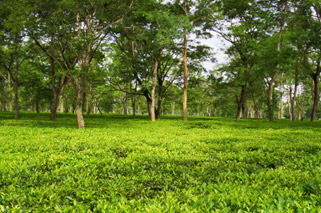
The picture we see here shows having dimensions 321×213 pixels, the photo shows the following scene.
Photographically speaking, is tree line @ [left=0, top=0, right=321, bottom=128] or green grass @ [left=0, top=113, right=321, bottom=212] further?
tree line @ [left=0, top=0, right=321, bottom=128]

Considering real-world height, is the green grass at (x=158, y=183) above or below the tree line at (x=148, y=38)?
below

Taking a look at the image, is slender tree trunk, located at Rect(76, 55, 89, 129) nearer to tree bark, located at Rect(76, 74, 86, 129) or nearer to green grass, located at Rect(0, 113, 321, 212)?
tree bark, located at Rect(76, 74, 86, 129)

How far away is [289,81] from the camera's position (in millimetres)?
48719

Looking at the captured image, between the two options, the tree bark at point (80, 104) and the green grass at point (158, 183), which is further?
the tree bark at point (80, 104)

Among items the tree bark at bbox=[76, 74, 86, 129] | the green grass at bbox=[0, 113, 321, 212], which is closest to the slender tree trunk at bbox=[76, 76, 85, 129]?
the tree bark at bbox=[76, 74, 86, 129]

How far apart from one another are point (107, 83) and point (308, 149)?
2953 cm

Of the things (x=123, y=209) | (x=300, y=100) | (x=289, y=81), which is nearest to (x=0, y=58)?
(x=123, y=209)

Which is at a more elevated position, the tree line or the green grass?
the tree line

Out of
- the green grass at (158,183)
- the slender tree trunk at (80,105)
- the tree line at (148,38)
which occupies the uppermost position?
the tree line at (148,38)

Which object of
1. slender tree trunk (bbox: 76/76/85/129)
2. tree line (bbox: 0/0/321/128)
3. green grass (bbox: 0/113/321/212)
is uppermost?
tree line (bbox: 0/0/321/128)

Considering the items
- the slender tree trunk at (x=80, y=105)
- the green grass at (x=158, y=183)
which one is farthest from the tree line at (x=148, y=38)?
the green grass at (x=158, y=183)

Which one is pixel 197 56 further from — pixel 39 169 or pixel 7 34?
pixel 39 169

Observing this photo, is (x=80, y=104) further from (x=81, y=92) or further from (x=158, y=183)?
(x=158, y=183)

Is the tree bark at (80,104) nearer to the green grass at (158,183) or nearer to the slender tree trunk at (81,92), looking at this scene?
the slender tree trunk at (81,92)
